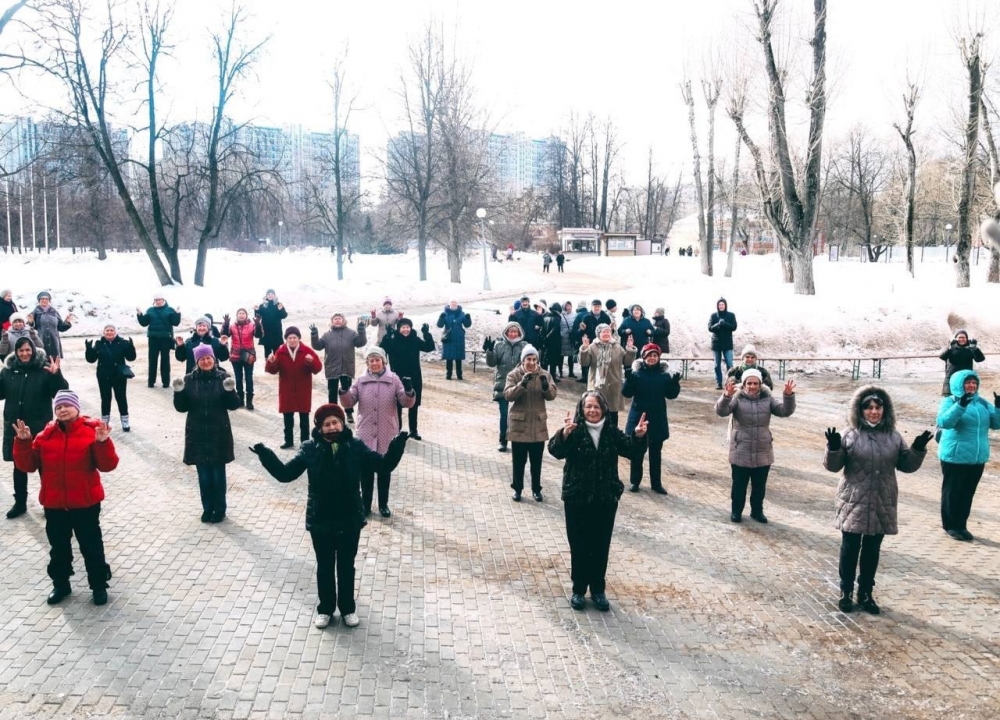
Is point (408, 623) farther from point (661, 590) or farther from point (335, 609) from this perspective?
point (661, 590)

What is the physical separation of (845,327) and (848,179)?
59144 mm

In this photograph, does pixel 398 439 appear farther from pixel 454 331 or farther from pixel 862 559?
pixel 454 331

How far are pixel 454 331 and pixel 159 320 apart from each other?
18.2 feet

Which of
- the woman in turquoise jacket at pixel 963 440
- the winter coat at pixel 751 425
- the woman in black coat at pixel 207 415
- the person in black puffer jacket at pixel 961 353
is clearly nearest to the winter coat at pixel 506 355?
the winter coat at pixel 751 425

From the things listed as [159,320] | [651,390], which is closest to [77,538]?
[651,390]

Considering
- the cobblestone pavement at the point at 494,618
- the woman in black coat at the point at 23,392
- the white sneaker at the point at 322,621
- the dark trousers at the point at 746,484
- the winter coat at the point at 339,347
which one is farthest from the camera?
the winter coat at the point at 339,347

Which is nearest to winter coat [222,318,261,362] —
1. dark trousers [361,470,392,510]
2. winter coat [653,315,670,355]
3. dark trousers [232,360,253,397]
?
dark trousers [232,360,253,397]

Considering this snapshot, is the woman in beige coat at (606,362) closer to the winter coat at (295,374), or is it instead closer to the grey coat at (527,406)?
the grey coat at (527,406)

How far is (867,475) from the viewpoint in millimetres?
6258

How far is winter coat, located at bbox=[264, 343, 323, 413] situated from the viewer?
10438 millimetres

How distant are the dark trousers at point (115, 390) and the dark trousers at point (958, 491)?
10.0 m

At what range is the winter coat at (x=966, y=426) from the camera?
7918 mm

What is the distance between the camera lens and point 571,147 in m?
76.0

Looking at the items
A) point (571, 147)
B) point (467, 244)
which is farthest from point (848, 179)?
point (467, 244)
